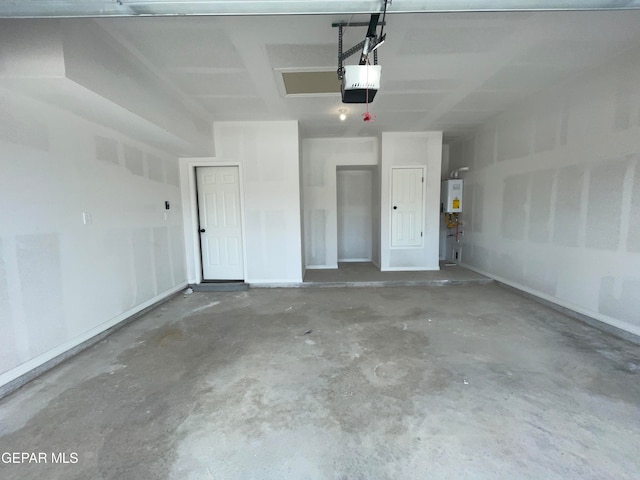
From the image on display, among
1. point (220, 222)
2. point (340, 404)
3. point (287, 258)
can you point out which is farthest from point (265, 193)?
point (340, 404)

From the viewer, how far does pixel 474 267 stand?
17.8 ft

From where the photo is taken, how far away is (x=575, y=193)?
3.22 meters

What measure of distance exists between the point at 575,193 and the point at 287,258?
4.06 m

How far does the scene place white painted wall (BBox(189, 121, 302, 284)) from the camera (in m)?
4.61

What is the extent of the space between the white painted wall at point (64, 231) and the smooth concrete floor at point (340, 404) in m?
0.33

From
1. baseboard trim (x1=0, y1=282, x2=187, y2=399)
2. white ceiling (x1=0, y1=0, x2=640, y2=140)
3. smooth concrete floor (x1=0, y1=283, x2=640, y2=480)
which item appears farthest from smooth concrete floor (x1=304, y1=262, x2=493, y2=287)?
white ceiling (x1=0, y1=0, x2=640, y2=140)

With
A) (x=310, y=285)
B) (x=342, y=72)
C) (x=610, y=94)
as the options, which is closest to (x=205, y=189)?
(x=310, y=285)

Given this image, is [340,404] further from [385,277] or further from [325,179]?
[325,179]

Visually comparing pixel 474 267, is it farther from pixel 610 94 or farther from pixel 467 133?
pixel 610 94

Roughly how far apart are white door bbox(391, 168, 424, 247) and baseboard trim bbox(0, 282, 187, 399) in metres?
4.49

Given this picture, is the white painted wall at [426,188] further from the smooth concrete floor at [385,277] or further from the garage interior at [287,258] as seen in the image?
the garage interior at [287,258]

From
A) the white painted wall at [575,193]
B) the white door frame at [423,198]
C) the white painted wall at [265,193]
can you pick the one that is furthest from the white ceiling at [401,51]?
the white door frame at [423,198]

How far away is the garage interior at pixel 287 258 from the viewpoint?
1552 mm

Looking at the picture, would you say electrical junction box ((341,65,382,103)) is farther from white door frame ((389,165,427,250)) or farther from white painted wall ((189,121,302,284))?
white door frame ((389,165,427,250))
